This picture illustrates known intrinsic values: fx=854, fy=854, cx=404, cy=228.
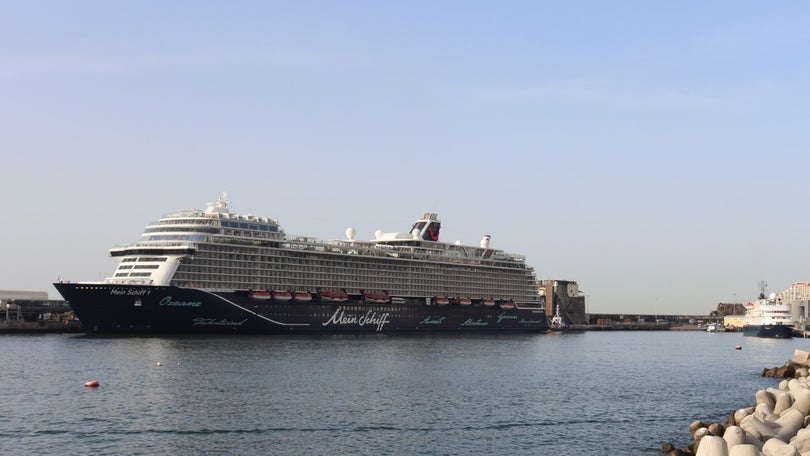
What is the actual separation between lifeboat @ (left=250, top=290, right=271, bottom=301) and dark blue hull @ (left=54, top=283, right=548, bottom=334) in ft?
1.18

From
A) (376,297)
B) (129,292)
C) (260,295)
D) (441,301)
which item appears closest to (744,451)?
(129,292)

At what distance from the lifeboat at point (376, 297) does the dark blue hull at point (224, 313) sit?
2.13ft

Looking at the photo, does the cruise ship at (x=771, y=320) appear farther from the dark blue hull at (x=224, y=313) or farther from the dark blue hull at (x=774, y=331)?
the dark blue hull at (x=224, y=313)

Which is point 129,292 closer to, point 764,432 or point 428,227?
point 428,227

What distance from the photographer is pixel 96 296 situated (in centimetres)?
8119

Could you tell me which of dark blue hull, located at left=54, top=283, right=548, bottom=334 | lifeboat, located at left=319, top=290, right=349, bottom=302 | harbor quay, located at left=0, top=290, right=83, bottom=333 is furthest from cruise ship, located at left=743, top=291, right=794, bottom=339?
harbor quay, located at left=0, top=290, right=83, bottom=333

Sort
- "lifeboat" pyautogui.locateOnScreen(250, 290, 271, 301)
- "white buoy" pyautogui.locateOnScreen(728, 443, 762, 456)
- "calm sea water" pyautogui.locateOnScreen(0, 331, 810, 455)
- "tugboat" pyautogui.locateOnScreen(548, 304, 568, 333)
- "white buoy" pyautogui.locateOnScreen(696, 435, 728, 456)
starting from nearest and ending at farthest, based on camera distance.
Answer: "white buoy" pyautogui.locateOnScreen(728, 443, 762, 456) → "white buoy" pyautogui.locateOnScreen(696, 435, 728, 456) → "calm sea water" pyautogui.locateOnScreen(0, 331, 810, 455) → "lifeboat" pyautogui.locateOnScreen(250, 290, 271, 301) → "tugboat" pyautogui.locateOnScreen(548, 304, 568, 333)

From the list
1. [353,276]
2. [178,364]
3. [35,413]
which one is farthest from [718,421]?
[353,276]

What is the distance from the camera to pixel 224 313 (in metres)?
87.9

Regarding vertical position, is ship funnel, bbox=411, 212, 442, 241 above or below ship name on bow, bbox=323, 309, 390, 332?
above

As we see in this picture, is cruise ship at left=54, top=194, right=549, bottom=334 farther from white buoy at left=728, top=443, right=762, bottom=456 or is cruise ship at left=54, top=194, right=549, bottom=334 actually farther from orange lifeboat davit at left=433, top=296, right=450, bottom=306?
white buoy at left=728, top=443, right=762, bottom=456

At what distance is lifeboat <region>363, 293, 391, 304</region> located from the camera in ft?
348

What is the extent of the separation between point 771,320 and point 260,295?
84914 mm

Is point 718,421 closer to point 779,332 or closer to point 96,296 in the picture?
point 96,296
